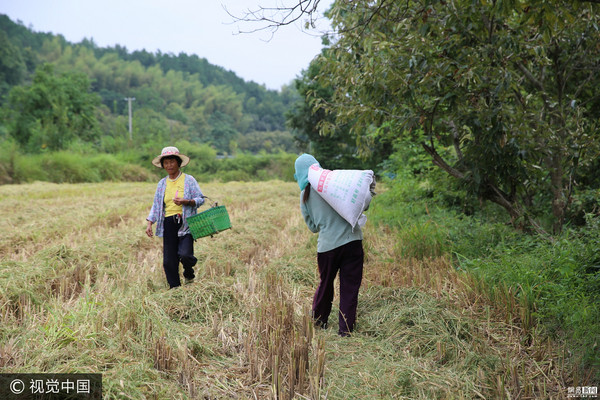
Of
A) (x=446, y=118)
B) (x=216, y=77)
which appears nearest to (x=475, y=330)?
(x=446, y=118)

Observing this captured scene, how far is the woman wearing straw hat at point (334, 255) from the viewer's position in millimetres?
3250

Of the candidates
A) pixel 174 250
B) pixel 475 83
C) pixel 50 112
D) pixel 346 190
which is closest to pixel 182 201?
pixel 174 250

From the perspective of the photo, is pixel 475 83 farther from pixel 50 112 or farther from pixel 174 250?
pixel 50 112

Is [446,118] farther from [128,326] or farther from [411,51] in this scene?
[128,326]

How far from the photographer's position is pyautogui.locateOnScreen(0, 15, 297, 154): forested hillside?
27734mm

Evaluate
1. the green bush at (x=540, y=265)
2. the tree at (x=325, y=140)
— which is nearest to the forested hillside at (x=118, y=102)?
the tree at (x=325, y=140)

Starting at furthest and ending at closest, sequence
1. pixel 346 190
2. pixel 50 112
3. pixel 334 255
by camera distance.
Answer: pixel 50 112
pixel 334 255
pixel 346 190

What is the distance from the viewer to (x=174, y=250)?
13.9 ft

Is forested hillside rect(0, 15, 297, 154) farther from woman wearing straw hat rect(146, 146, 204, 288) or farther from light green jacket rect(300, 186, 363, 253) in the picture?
light green jacket rect(300, 186, 363, 253)

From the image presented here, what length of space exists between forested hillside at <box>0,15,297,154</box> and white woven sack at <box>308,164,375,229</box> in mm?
19494

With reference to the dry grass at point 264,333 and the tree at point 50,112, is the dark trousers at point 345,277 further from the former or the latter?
the tree at point 50,112

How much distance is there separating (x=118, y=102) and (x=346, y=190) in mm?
64319

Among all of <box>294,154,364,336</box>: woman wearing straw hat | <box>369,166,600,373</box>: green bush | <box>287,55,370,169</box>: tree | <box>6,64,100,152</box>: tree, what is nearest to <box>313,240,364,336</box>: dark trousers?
<box>294,154,364,336</box>: woman wearing straw hat

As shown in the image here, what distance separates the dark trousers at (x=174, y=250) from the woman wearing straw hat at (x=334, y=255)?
144 centimetres
